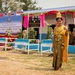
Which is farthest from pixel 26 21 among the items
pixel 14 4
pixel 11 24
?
pixel 14 4

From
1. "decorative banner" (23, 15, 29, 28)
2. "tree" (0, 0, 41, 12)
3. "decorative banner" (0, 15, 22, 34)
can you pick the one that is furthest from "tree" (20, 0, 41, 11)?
"decorative banner" (23, 15, 29, 28)

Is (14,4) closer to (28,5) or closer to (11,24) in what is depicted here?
(28,5)

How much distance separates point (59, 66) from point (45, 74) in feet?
3.64

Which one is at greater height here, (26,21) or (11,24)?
(26,21)

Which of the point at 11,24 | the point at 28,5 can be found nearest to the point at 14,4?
the point at 28,5

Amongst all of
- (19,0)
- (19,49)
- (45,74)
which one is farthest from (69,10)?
(19,0)

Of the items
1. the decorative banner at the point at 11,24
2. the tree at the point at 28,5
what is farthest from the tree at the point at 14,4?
the decorative banner at the point at 11,24

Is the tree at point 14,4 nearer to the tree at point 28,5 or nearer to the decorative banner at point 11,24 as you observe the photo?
the tree at point 28,5

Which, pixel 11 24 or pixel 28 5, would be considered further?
pixel 28 5

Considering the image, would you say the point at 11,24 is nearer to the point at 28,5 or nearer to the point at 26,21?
the point at 26,21

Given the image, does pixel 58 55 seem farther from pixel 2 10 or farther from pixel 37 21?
pixel 2 10

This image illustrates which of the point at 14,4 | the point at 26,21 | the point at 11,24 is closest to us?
the point at 26,21

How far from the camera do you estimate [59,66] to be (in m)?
9.41

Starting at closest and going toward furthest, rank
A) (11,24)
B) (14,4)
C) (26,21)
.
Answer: (26,21)
(11,24)
(14,4)
